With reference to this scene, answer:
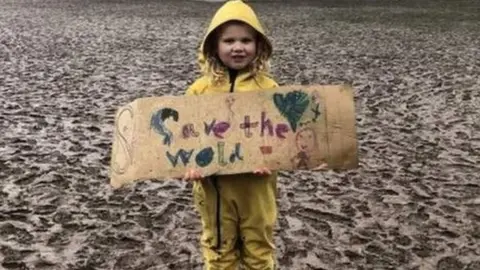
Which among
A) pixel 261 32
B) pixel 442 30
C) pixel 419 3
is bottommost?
pixel 261 32

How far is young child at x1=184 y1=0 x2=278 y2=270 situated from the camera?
309 centimetres

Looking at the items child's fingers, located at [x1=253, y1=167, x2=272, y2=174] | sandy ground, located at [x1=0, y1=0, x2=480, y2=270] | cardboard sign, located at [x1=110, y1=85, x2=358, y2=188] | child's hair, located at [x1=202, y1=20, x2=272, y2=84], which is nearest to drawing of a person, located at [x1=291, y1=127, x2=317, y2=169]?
cardboard sign, located at [x1=110, y1=85, x2=358, y2=188]

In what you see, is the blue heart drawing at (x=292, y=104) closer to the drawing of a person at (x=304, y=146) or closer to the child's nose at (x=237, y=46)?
the drawing of a person at (x=304, y=146)

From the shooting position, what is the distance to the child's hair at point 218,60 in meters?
3.16

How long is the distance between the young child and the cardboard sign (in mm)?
79

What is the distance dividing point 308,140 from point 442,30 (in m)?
16.4

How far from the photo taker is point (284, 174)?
602cm

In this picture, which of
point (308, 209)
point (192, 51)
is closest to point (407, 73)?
point (192, 51)

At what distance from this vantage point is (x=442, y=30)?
18609mm

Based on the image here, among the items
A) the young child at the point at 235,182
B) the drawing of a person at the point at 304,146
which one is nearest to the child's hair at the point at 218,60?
the young child at the point at 235,182

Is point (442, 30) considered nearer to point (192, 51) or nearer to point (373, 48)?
point (373, 48)

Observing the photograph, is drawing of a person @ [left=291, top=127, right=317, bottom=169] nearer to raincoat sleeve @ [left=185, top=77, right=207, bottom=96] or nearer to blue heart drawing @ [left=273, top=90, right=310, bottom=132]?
blue heart drawing @ [left=273, top=90, right=310, bottom=132]

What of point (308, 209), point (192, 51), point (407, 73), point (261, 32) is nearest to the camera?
point (261, 32)

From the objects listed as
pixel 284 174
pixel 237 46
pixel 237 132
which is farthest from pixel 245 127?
pixel 284 174
